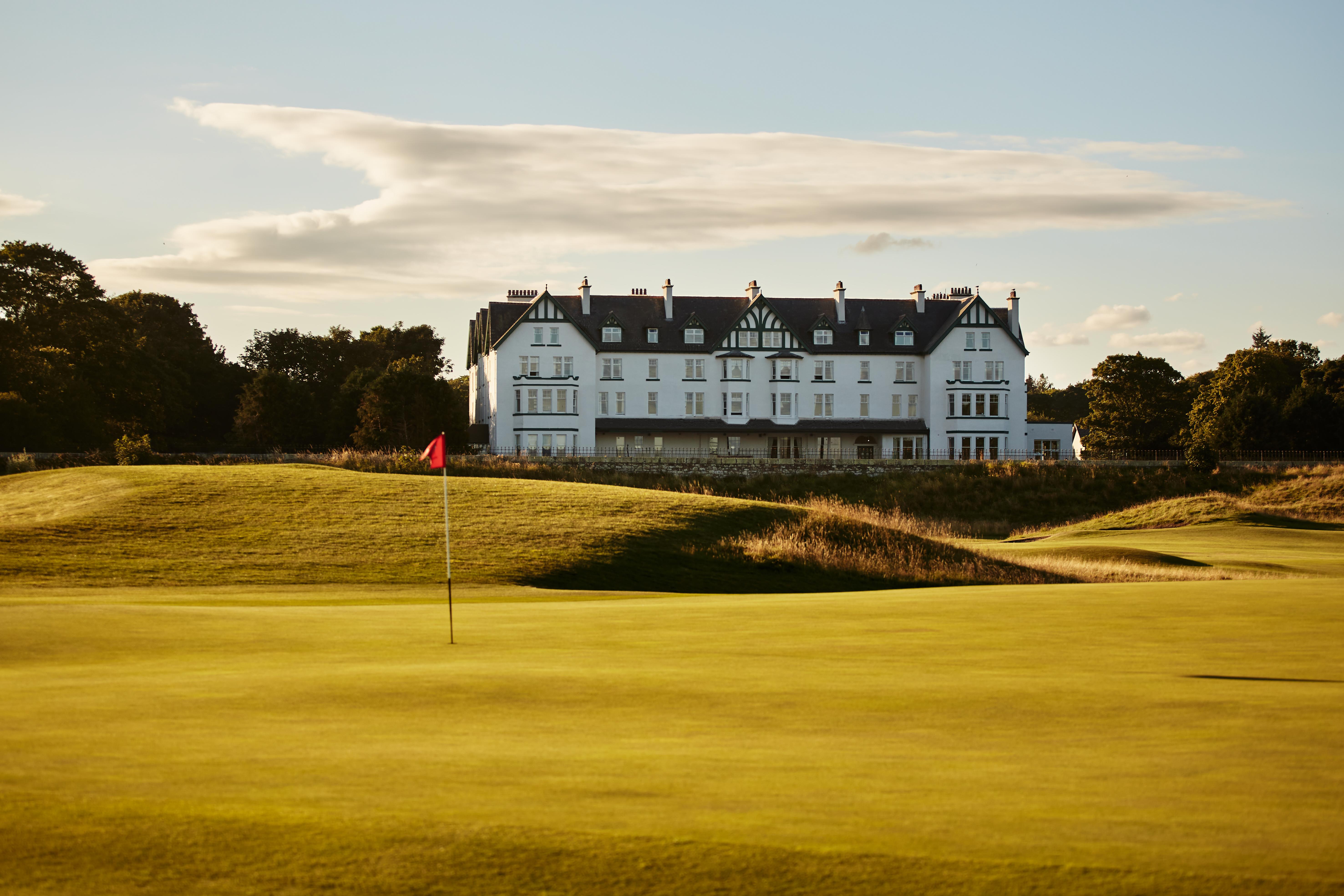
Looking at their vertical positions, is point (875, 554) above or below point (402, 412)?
below

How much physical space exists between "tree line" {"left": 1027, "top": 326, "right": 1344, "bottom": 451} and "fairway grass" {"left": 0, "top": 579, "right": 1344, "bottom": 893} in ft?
237

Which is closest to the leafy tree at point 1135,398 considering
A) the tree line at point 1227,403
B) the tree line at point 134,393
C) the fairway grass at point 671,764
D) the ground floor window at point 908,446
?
the tree line at point 1227,403

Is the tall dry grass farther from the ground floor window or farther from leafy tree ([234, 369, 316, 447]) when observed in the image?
leafy tree ([234, 369, 316, 447])

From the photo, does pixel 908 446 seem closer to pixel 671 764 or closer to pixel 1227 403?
pixel 1227 403

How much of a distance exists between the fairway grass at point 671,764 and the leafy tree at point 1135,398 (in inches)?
3864

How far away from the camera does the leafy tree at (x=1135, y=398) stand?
345ft

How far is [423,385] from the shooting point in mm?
78125

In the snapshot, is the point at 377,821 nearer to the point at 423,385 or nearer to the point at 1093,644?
the point at 1093,644

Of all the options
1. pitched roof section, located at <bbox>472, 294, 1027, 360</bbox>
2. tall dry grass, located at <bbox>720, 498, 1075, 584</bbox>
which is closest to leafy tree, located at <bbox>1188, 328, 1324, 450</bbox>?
pitched roof section, located at <bbox>472, 294, 1027, 360</bbox>

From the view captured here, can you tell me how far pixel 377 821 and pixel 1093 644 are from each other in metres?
9.13

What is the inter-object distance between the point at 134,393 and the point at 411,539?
177 ft

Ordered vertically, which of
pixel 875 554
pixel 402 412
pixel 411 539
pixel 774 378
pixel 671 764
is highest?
pixel 774 378

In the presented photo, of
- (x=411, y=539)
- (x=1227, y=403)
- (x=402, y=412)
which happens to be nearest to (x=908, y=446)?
(x=1227, y=403)

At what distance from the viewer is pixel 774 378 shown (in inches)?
3430
